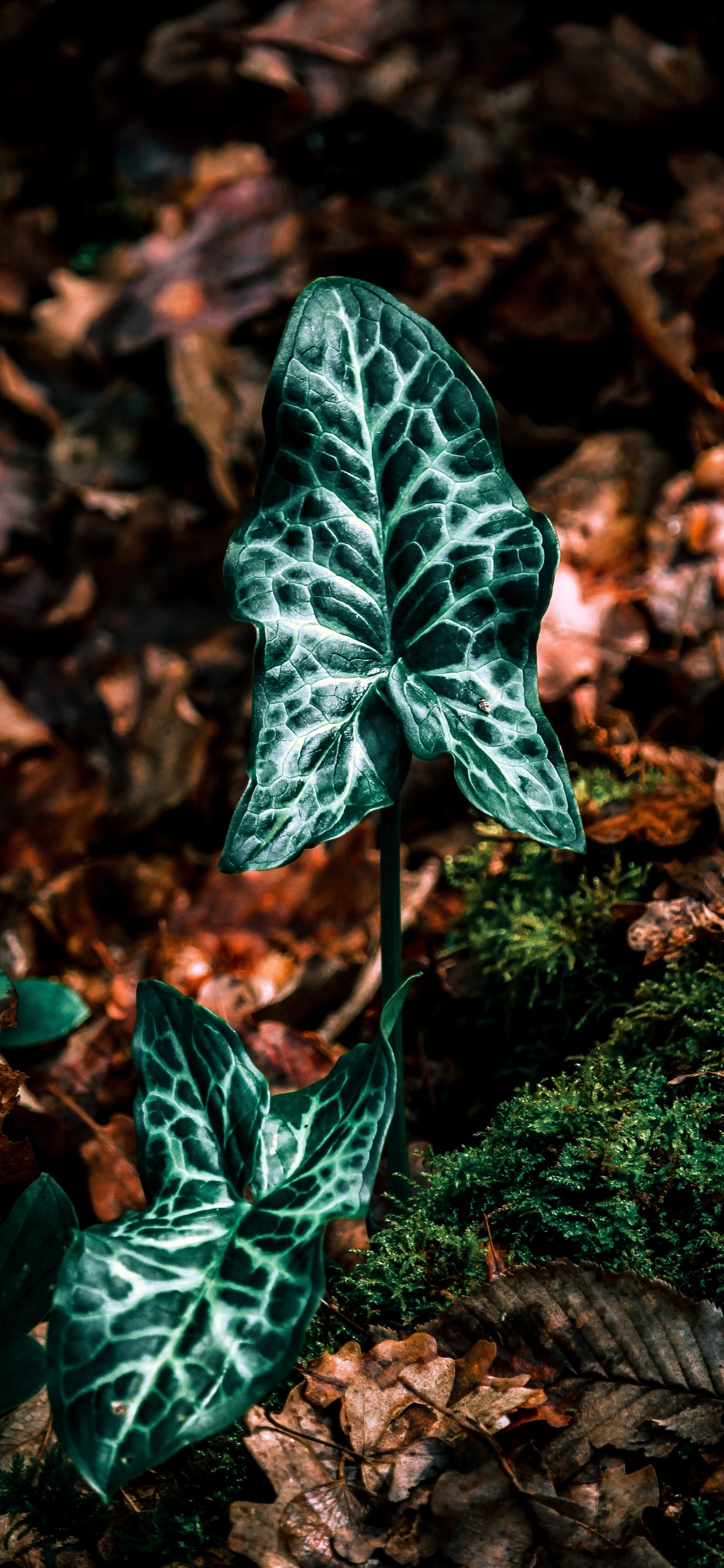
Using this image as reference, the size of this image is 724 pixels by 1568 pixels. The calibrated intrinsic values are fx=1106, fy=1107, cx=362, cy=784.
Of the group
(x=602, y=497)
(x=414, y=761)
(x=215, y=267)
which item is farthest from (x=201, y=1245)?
(x=215, y=267)

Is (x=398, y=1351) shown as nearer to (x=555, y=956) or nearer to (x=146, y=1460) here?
(x=146, y=1460)

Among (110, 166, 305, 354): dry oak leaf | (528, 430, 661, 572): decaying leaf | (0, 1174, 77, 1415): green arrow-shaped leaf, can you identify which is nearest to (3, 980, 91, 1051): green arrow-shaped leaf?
(0, 1174, 77, 1415): green arrow-shaped leaf

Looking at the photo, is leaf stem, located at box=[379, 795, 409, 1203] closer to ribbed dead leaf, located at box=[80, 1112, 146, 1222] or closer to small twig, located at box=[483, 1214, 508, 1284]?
small twig, located at box=[483, 1214, 508, 1284]

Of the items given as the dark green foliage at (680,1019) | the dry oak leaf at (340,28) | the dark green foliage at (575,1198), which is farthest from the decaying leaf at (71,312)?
the dark green foliage at (575,1198)

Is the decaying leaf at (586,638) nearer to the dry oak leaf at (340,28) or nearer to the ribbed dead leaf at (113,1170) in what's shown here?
the ribbed dead leaf at (113,1170)

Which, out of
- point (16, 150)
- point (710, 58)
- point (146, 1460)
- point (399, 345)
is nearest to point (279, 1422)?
point (146, 1460)
